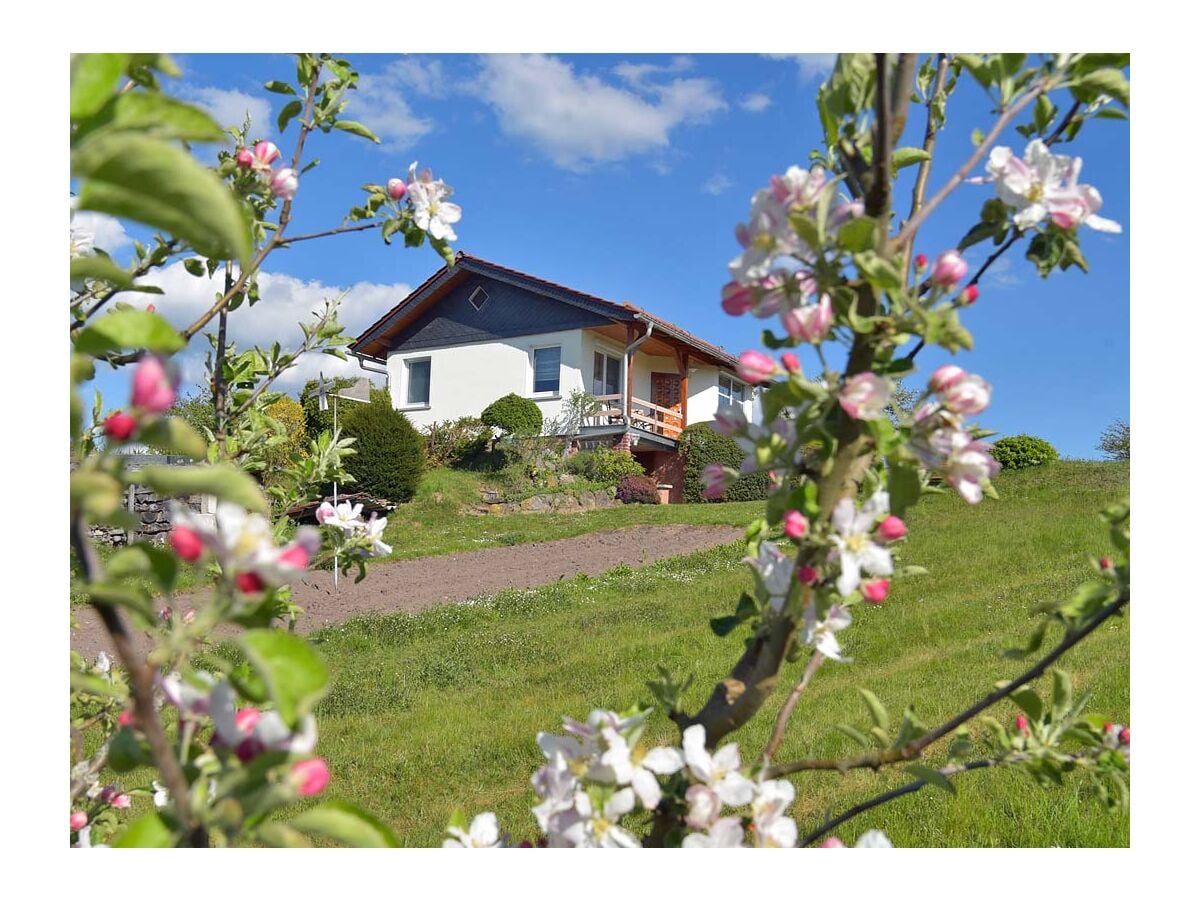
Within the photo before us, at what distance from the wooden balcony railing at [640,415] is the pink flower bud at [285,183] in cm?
1594

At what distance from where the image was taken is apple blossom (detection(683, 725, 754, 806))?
2.97ft

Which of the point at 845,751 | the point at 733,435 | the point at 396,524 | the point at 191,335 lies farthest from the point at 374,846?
the point at 396,524

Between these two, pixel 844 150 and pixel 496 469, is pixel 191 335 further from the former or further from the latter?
pixel 496 469

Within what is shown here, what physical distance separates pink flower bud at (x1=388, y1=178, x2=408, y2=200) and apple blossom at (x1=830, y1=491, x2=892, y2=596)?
1280mm

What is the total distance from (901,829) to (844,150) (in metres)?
2.83

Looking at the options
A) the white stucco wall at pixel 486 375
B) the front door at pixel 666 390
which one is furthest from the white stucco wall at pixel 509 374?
the front door at pixel 666 390

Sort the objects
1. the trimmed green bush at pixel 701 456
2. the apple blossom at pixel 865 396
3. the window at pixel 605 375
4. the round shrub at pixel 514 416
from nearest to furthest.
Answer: the apple blossom at pixel 865 396, the trimmed green bush at pixel 701 456, the round shrub at pixel 514 416, the window at pixel 605 375

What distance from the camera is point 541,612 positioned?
320 inches

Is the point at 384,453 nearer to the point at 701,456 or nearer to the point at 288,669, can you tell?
the point at 701,456

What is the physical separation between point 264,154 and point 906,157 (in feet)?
4.04

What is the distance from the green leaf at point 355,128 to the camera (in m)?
1.86

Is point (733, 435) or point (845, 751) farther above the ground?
point (733, 435)

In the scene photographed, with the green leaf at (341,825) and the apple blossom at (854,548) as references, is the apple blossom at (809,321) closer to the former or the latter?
the apple blossom at (854,548)

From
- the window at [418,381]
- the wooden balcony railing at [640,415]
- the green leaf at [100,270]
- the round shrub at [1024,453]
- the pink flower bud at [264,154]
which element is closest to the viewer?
the green leaf at [100,270]
